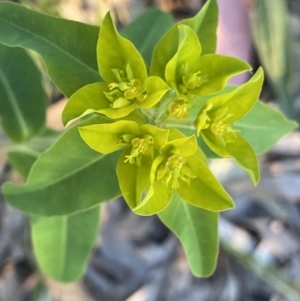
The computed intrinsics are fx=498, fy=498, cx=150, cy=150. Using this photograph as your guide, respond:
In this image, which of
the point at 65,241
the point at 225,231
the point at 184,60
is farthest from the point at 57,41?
the point at 225,231

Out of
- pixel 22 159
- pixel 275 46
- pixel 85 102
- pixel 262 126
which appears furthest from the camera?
pixel 275 46

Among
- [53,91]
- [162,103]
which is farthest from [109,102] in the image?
[53,91]

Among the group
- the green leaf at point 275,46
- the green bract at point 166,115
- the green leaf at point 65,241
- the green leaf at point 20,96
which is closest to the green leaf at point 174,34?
the green bract at point 166,115

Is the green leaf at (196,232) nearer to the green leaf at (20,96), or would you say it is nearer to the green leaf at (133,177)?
the green leaf at (133,177)

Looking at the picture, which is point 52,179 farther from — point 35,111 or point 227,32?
point 227,32

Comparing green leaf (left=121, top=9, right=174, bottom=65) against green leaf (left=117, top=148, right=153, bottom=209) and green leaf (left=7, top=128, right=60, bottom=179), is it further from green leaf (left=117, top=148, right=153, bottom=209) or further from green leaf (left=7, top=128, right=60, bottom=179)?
green leaf (left=117, top=148, right=153, bottom=209)

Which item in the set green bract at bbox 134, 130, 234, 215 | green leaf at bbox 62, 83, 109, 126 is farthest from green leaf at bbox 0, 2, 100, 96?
green bract at bbox 134, 130, 234, 215

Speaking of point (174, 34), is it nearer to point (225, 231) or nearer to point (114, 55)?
point (114, 55)
